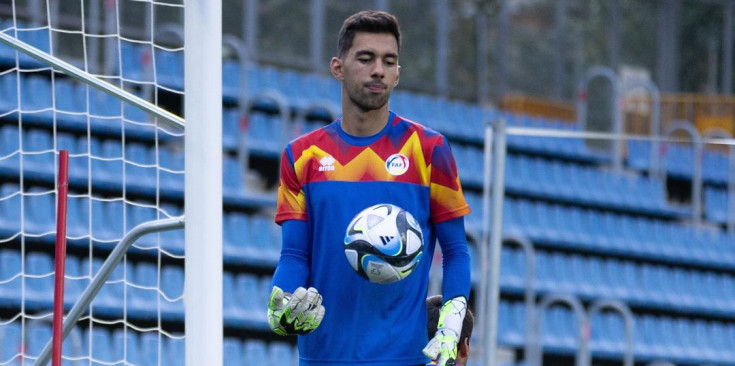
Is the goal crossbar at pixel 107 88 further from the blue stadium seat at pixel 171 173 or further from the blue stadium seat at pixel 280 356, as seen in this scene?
the blue stadium seat at pixel 171 173

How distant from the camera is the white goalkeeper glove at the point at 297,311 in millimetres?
3574

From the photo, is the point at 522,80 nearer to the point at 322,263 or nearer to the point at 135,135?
the point at 135,135

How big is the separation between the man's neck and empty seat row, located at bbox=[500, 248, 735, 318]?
7871 millimetres

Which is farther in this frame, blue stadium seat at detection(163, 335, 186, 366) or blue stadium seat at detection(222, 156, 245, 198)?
blue stadium seat at detection(222, 156, 245, 198)

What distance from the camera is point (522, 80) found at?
16.1 m

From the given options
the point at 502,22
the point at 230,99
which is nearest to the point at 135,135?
the point at 230,99

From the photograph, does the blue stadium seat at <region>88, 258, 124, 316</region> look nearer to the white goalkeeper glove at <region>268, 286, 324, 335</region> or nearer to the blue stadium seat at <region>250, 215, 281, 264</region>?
the blue stadium seat at <region>250, 215, 281, 264</region>

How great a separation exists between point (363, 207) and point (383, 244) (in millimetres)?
164

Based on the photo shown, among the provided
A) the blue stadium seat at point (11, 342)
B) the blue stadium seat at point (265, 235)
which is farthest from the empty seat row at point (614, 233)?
the blue stadium seat at point (11, 342)

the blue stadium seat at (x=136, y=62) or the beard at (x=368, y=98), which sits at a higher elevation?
the blue stadium seat at (x=136, y=62)

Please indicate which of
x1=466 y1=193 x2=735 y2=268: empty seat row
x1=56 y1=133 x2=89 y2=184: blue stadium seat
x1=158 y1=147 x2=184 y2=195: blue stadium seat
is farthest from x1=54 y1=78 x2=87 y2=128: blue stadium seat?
x1=466 y1=193 x2=735 y2=268: empty seat row

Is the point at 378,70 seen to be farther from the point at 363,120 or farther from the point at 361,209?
the point at 361,209

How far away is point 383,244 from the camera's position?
362 cm

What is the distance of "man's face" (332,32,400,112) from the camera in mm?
3725
